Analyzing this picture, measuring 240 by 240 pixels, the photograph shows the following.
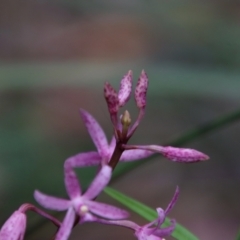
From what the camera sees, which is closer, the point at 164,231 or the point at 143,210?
the point at 164,231

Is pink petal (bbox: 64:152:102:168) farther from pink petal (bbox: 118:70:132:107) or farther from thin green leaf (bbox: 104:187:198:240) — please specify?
thin green leaf (bbox: 104:187:198:240)

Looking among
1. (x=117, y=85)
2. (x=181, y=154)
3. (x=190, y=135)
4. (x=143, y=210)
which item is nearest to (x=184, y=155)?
(x=181, y=154)

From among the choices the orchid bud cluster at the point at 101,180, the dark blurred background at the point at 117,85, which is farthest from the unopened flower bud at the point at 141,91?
the dark blurred background at the point at 117,85

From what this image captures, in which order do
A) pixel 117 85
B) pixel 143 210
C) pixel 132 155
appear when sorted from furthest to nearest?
pixel 117 85
pixel 143 210
pixel 132 155

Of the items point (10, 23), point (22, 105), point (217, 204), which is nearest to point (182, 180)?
point (217, 204)

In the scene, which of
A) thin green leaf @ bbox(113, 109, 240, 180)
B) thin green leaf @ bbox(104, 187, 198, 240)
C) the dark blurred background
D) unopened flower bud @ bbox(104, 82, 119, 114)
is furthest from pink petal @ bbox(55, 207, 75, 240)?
the dark blurred background

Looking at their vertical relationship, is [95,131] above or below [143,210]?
above

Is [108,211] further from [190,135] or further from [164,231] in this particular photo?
[190,135]
